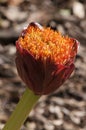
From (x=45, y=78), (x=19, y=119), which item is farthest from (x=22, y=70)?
(x=19, y=119)

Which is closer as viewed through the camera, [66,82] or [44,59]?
[44,59]

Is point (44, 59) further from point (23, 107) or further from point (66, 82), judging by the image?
point (66, 82)

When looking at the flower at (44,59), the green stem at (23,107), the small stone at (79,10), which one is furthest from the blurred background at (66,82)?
the flower at (44,59)

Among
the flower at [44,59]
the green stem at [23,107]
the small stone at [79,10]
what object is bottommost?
the small stone at [79,10]

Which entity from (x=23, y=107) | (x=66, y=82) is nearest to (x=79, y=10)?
(x=66, y=82)

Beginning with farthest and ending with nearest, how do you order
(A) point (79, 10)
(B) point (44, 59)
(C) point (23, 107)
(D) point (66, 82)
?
1. (A) point (79, 10)
2. (D) point (66, 82)
3. (C) point (23, 107)
4. (B) point (44, 59)

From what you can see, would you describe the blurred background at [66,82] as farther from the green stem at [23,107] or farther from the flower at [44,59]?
the flower at [44,59]

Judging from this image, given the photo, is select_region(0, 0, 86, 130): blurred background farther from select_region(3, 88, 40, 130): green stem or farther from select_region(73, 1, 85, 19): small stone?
select_region(3, 88, 40, 130): green stem

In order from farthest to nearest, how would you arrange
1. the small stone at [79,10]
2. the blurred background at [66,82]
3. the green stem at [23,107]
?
the small stone at [79,10] → the blurred background at [66,82] → the green stem at [23,107]
